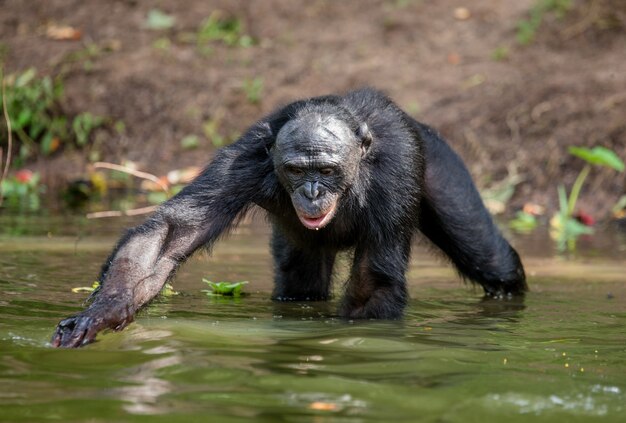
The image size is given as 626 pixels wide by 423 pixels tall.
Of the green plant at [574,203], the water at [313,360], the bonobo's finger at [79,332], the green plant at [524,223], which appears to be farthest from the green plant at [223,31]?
the bonobo's finger at [79,332]

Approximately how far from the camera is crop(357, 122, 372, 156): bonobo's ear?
7668 millimetres

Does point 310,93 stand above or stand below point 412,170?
above

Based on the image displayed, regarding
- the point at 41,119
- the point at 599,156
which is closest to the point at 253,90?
the point at 41,119

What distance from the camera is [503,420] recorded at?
441 centimetres

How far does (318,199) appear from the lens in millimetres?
7367

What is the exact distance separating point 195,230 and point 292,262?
1.63 m

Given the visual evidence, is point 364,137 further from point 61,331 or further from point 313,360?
point 61,331

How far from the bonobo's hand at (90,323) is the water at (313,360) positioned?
0.28 ft

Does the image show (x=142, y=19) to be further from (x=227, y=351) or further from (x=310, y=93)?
(x=227, y=351)

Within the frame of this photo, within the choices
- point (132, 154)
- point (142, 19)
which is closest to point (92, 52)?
point (142, 19)

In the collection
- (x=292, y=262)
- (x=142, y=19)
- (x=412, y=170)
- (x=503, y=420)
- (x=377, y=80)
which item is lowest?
(x=503, y=420)

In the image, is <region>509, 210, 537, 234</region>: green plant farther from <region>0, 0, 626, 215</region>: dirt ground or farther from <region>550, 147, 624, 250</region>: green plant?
<region>0, 0, 626, 215</region>: dirt ground

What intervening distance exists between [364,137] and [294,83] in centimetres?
1187

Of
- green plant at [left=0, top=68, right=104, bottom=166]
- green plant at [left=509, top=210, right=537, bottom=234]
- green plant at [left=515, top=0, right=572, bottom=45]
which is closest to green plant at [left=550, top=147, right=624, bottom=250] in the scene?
green plant at [left=509, top=210, right=537, bottom=234]
